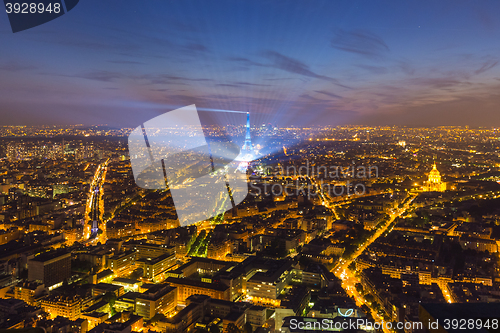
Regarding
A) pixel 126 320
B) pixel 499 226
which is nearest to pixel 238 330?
pixel 126 320

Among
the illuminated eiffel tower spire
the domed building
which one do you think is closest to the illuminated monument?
the illuminated eiffel tower spire

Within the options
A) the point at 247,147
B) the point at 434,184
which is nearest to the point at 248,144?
the point at 247,147

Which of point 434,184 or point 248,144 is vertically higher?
point 248,144

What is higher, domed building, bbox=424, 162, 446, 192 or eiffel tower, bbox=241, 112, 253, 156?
eiffel tower, bbox=241, 112, 253, 156

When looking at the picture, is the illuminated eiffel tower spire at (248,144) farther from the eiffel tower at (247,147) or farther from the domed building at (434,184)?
the domed building at (434,184)

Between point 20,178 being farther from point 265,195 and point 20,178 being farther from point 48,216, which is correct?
point 265,195

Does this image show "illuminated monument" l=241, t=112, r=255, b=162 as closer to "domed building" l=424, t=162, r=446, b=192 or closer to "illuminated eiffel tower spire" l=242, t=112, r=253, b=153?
"illuminated eiffel tower spire" l=242, t=112, r=253, b=153

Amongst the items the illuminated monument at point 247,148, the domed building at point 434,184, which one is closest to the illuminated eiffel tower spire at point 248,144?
the illuminated monument at point 247,148

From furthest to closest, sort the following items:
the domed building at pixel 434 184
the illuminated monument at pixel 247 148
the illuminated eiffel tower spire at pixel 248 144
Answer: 1. the illuminated eiffel tower spire at pixel 248 144
2. the illuminated monument at pixel 247 148
3. the domed building at pixel 434 184

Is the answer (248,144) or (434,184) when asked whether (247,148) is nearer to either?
(248,144)

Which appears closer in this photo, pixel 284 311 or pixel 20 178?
pixel 284 311

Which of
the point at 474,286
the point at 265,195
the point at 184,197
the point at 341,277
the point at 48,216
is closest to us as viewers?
the point at 474,286
